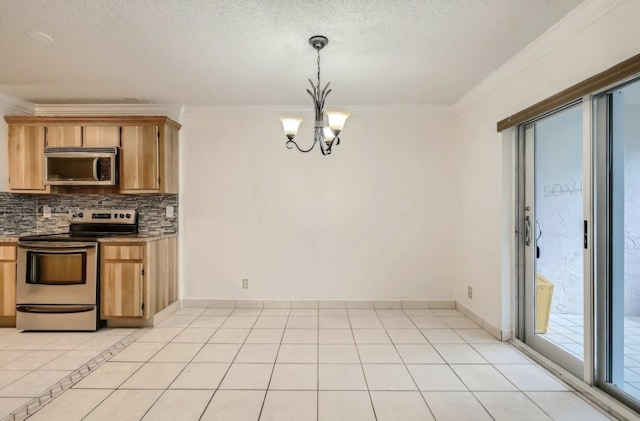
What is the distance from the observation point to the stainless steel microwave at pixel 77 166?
3729mm

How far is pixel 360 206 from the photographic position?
4.19 metres

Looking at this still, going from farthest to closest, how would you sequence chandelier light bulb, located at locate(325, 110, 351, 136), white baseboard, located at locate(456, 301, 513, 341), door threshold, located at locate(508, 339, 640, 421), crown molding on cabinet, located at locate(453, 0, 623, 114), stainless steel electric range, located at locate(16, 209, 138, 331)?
1. stainless steel electric range, located at locate(16, 209, 138, 331)
2. white baseboard, located at locate(456, 301, 513, 341)
3. chandelier light bulb, located at locate(325, 110, 351, 136)
4. crown molding on cabinet, located at locate(453, 0, 623, 114)
5. door threshold, located at locate(508, 339, 640, 421)

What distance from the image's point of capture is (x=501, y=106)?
10.4 feet

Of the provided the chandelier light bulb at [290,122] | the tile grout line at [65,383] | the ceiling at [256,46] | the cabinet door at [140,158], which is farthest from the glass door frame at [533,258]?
the cabinet door at [140,158]

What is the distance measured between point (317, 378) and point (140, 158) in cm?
290

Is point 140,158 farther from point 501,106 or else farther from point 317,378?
point 501,106

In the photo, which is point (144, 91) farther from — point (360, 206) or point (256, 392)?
point (256, 392)

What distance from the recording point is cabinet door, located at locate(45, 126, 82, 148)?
3.80 meters

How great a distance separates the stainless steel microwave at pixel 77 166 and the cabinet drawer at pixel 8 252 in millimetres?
737

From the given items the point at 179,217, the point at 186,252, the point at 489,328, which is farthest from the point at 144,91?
the point at 489,328

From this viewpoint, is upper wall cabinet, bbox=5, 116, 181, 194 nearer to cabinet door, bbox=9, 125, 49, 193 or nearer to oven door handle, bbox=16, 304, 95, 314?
cabinet door, bbox=9, 125, 49, 193

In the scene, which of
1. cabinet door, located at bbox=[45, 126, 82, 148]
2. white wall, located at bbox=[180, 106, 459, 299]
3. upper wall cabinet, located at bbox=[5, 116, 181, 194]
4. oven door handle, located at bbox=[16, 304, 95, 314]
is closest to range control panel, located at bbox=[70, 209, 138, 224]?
upper wall cabinet, located at bbox=[5, 116, 181, 194]

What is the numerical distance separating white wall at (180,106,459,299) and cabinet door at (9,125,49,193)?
57.1 inches

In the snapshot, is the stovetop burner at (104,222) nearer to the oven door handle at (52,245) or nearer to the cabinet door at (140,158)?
the cabinet door at (140,158)
